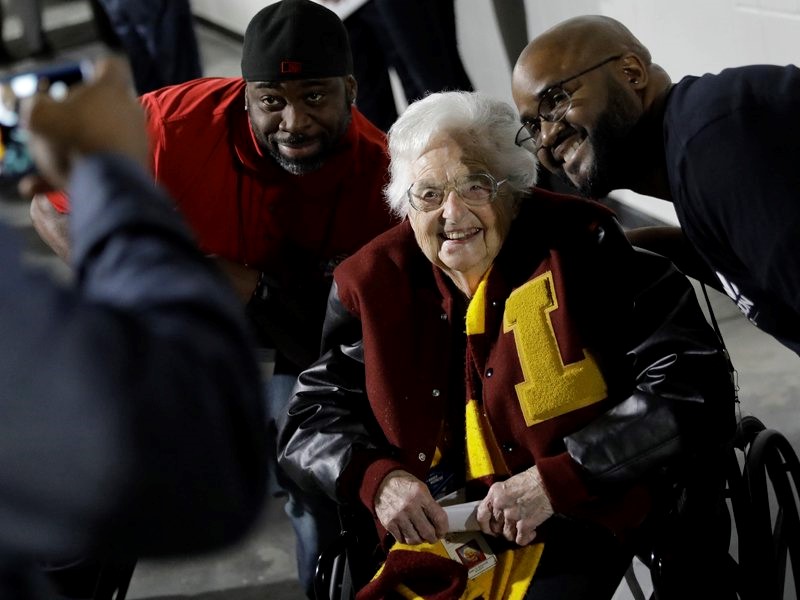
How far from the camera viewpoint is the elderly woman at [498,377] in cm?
198

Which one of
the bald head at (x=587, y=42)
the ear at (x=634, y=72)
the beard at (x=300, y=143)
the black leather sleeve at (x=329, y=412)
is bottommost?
the black leather sleeve at (x=329, y=412)

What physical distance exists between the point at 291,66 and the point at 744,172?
4.17 ft

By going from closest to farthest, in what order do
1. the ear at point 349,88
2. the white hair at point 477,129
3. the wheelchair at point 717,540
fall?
the wheelchair at point 717,540 → the white hair at point 477,129 → the ear at point 349,88

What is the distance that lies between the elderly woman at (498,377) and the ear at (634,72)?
0.24 meters

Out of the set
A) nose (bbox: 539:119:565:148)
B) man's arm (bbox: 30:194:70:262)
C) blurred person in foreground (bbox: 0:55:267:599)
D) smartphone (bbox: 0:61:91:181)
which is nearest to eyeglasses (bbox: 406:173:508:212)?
nose (bbox: 539:119:565:148)

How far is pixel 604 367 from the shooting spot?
6.76 ft

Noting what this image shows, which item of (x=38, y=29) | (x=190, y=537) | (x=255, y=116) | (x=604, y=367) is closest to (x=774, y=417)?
(x=604, y=367)

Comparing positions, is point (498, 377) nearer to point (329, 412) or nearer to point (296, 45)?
point (329, 412)

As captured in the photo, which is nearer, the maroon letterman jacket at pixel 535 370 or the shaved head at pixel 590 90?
the maroon letterman jacket at pixel 535 370

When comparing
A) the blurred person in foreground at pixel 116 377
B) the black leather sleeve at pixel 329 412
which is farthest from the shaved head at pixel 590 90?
the blurred person in foreground at pixel 116 377

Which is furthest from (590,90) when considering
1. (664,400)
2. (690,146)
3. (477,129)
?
(664,400)

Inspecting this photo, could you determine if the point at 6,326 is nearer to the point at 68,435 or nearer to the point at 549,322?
the point at 68,435

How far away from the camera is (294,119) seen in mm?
2672

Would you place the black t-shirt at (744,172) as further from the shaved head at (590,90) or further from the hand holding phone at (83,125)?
the hand holding phone at (83,125)
